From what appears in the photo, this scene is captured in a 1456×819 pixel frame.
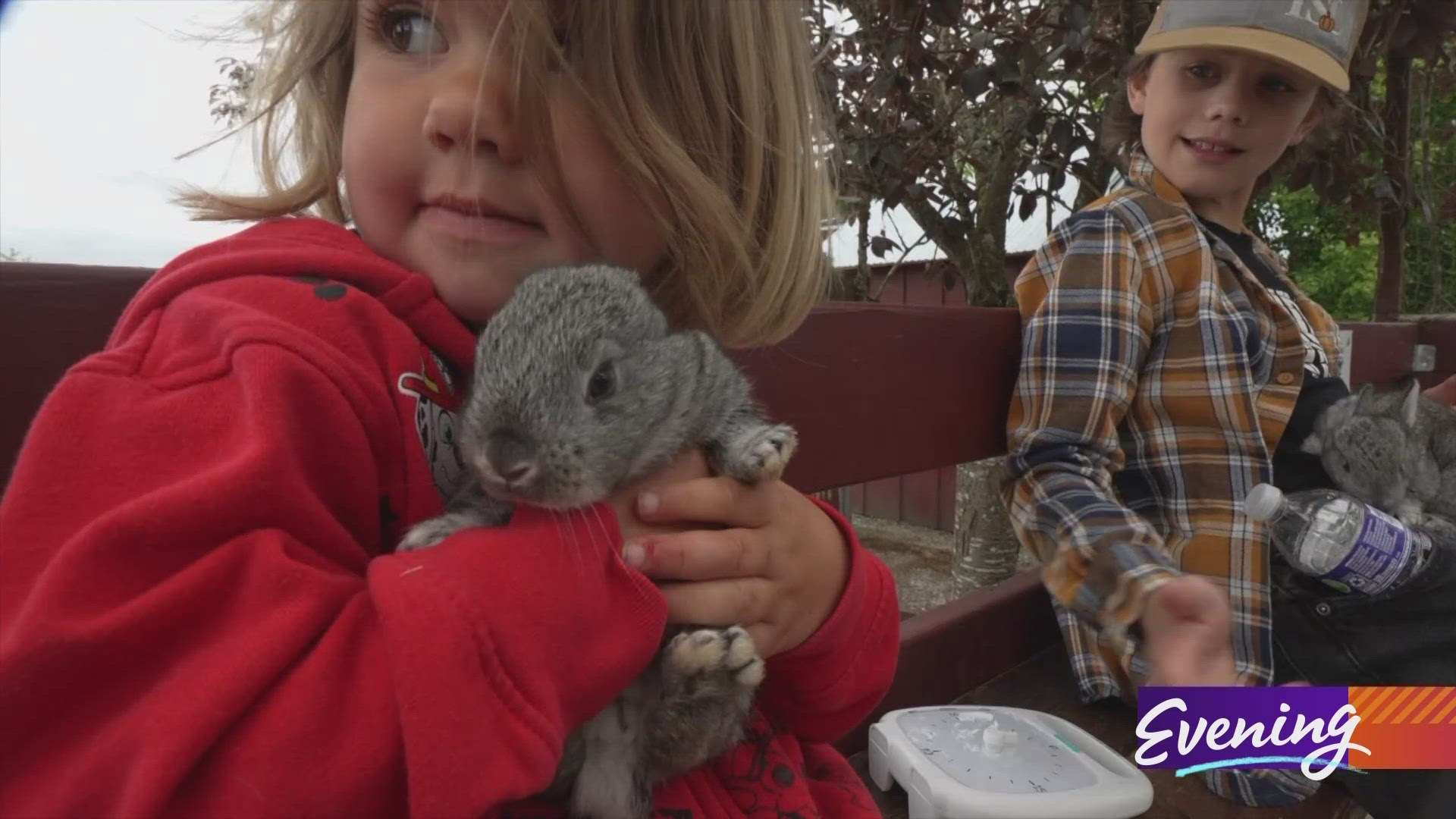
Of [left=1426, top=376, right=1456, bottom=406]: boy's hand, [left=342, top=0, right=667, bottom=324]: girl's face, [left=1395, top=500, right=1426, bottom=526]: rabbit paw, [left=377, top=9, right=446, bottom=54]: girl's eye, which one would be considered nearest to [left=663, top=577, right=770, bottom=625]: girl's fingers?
[left=342, top=0, right=667, bottom=324]: girl's face

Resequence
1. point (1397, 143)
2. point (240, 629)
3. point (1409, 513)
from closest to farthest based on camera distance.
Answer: point (240, 629) → point (1409, 513) → point (1397, 143)

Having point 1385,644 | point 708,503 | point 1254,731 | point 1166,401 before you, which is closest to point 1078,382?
point 1166,401

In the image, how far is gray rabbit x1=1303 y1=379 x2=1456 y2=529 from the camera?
2459mm

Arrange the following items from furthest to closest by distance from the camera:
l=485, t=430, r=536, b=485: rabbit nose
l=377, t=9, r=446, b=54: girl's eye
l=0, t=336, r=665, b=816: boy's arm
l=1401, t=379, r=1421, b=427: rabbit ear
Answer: l=1401, t=379, r=1421, b=427: rabbit ear
l=377, t=9, r=446, b=54: girl's eye
l=485, t=430, r=536, b=485: rabbit nose
l=0, t=336, r=665, b=816: boy's arm

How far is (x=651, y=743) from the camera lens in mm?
1170

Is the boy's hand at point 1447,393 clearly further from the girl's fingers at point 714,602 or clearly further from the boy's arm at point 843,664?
the girl's fingers at point 714,602

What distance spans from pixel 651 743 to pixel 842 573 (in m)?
0.46

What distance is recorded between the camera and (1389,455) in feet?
8.11

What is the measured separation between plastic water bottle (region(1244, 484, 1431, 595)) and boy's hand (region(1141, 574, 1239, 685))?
126 cm

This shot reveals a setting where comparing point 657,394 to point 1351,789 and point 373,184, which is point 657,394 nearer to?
point 373,184

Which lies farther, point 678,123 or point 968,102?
point 968,102

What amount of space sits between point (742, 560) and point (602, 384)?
324 millimetres

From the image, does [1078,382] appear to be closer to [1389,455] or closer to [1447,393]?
[1389,455]

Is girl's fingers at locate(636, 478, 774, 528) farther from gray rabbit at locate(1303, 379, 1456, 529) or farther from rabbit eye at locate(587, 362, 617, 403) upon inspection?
gray rabbit at locate(1303, 379, 1456, 529)
